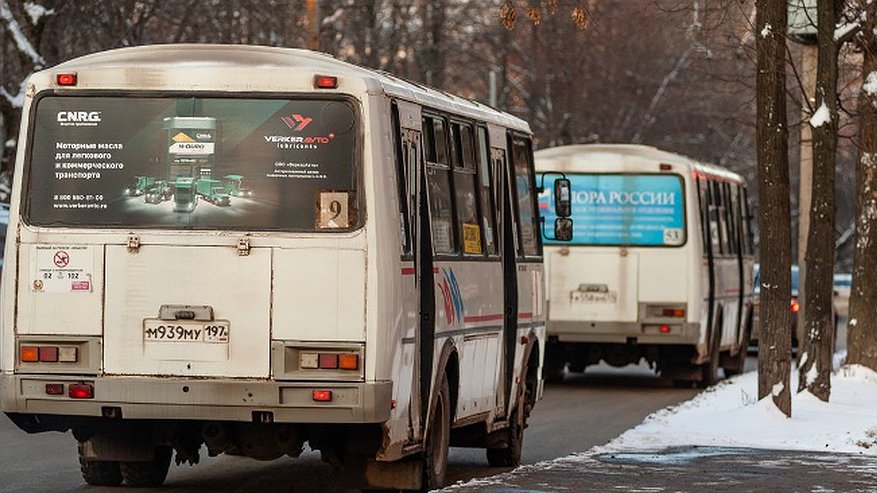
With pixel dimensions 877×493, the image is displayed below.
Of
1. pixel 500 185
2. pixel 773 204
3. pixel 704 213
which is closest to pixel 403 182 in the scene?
pixel 500 185

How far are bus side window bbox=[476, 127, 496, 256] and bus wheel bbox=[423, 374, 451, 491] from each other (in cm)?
144

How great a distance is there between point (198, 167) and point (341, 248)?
36.1 inches

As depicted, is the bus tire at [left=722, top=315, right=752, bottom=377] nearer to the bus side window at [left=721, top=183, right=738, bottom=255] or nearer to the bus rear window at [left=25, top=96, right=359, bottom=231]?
the bus side window at [left=721, top=183, right=738, bottom=255]

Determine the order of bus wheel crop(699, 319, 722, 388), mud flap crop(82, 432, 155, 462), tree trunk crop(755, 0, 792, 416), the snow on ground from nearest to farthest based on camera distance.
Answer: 1. mud flap crop(82, 432, 155, 462)
2. the snow on ground
3. tree trunk crop(755, 0, 792, 416)
4. bus wheel crop(699, 319, 722, 388)

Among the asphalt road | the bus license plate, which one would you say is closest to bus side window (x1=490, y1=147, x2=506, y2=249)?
the asphalt road

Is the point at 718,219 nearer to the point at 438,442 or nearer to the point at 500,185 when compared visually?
the point at 500,185

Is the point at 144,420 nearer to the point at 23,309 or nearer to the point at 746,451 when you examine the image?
the point at 23,309

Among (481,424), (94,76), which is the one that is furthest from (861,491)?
(94,76)

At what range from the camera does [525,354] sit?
16.2 m

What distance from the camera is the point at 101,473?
532 inches

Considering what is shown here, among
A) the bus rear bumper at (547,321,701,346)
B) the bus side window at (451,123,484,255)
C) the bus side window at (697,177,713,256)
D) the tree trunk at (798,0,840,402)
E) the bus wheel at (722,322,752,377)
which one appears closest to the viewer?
the bus side window at (451,123,484,255)

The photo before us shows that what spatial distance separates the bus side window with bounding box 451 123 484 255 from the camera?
14.1 metres

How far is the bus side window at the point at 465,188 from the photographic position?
14094 mm

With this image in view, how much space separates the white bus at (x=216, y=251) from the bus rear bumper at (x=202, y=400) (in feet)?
0.03
